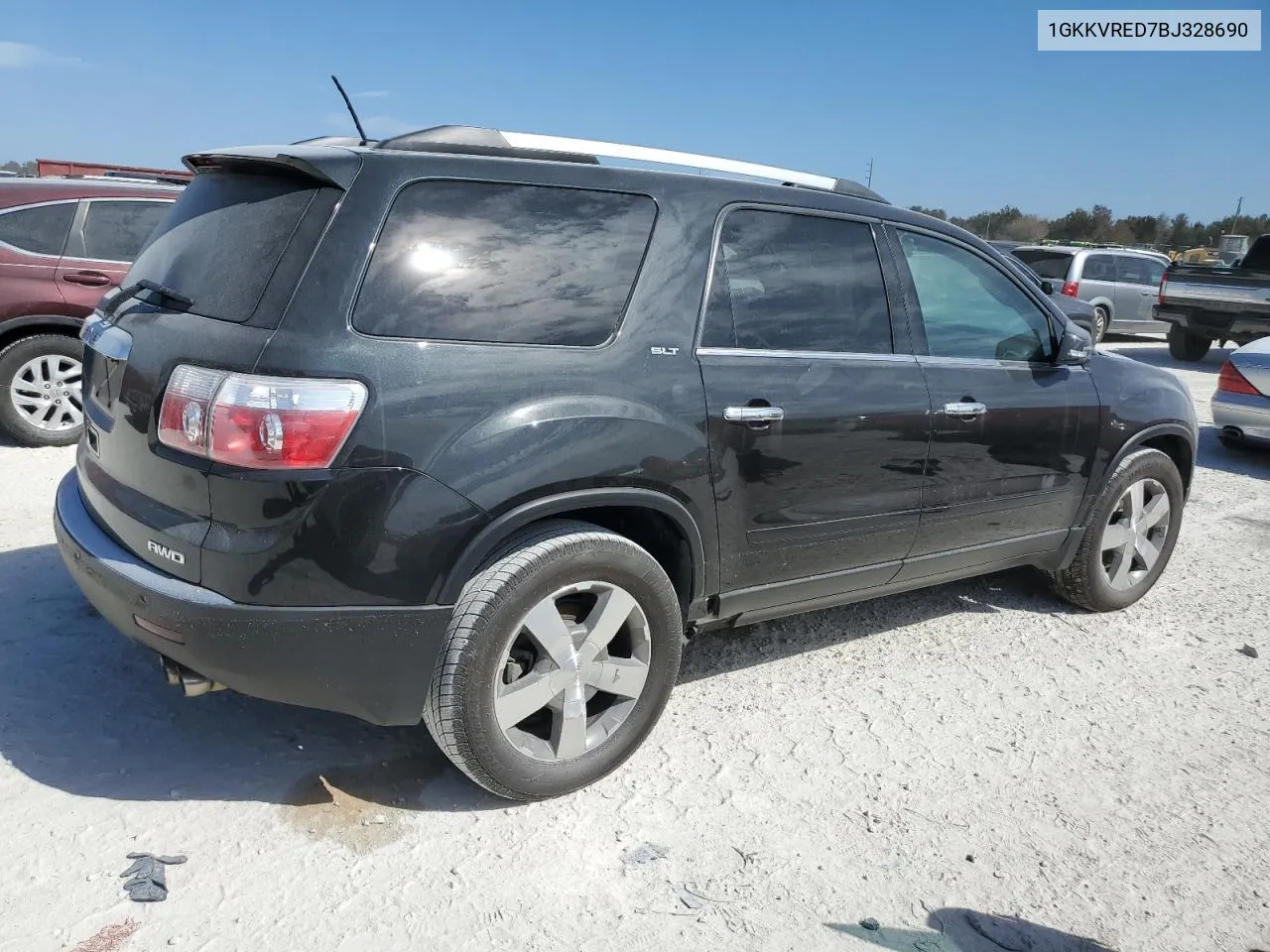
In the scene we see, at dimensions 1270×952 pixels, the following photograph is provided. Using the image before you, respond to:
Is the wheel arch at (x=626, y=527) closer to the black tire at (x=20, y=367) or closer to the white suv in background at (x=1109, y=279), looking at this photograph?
the black tire at (x=20, y=367)

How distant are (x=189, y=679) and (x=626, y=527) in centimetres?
132

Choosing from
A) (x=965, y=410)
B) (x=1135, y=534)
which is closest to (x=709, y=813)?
(x=965, y=410)

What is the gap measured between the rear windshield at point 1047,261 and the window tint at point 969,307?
13401 millimetres

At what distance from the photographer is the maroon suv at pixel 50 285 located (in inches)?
246

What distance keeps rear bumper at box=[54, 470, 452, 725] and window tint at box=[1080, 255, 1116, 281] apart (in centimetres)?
1626

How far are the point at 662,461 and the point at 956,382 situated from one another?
1443 mm

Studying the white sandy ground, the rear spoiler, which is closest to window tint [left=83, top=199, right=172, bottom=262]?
the white sandy ground

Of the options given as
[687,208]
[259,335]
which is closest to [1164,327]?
[687,208]

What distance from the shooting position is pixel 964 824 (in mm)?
2934

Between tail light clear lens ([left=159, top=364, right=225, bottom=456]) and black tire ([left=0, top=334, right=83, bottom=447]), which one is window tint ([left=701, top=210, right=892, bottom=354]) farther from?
black tire ([left=0, top=334, right=83, bottom=447])

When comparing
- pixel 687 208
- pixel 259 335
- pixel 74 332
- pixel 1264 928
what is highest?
pixel 687 208

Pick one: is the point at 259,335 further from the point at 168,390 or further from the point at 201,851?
the point at 201,851

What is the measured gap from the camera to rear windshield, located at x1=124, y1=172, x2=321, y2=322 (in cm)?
262

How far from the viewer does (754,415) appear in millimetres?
3113
